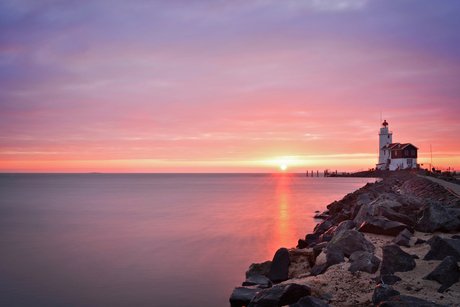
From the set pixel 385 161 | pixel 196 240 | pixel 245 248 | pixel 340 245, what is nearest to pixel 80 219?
pixel 196 240

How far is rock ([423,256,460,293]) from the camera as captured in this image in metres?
5.20

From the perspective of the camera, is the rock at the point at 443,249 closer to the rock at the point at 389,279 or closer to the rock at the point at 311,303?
the rock at the point at 389,279

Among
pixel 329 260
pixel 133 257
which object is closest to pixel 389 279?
pixel 329 260

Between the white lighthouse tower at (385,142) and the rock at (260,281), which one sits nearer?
the rock at (260,281)

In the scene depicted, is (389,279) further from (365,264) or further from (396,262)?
(365,264)

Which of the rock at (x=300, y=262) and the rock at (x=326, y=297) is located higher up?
the rock at (x=326, y=297)

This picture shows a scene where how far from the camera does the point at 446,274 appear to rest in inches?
209

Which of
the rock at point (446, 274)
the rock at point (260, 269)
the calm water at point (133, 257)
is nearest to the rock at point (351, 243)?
the rock at point (260, 269)

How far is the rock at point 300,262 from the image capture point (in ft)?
26.9

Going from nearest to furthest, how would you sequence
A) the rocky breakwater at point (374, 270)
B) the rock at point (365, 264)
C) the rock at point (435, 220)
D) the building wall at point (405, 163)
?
1. the rocky breakwater at point (374, 270)
2. the rock at point (365, 264)
3. the rock at point (435, 220)
4. the building wall at point (405, 163)

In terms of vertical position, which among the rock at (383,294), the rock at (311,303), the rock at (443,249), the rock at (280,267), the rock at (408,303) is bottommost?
the rock at (280,267)

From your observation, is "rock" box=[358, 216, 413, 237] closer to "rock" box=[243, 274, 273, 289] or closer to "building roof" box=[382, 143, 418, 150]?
"rock" box=[243, 274, 273, 289]

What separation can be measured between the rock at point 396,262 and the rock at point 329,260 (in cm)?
126

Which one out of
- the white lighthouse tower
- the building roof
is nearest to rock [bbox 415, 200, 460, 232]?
the building roof
